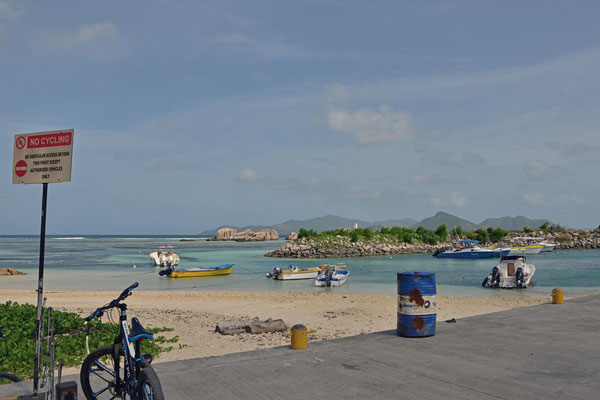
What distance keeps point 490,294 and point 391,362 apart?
26215 millimetres

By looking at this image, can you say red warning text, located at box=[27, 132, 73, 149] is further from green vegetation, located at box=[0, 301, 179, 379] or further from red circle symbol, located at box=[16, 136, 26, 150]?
green vegetation, located at box=[0, 301, 179, 379]

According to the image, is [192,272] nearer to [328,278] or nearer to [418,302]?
[328,278]

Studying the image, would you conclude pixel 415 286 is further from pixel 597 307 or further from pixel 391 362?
pixel 597 307

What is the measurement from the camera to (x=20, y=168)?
22.8ft

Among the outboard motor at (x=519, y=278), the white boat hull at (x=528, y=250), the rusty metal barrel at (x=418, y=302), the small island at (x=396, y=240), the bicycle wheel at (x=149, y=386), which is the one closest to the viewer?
the bicycle wheel at (x=149, y=386)

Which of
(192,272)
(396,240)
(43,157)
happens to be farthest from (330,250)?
(43,157)

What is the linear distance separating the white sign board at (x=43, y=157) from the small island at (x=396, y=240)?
244 ft

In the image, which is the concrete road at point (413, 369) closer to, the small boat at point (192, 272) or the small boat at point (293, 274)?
the small boat at point (293, 274)

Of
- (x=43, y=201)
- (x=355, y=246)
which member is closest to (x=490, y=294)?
(x=43, y=201)

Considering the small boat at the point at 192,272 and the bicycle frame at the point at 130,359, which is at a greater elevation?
the bicycle frame at the point at 130,359

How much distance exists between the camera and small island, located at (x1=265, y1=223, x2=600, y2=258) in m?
83.1

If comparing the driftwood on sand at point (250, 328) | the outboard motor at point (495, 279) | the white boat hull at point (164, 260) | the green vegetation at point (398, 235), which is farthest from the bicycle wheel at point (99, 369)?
the green vegetation at point (398, 235)

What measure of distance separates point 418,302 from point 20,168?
24.1 ft

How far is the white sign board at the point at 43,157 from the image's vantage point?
6641 mm
